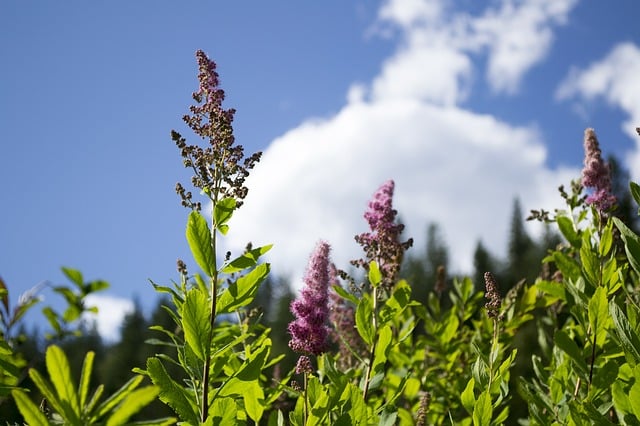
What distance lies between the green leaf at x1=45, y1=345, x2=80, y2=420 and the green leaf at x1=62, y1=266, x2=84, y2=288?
28 cm

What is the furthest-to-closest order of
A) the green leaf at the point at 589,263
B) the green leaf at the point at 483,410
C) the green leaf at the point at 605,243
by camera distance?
the green leaf at the point at 605,243 < the green leaf at the point at 589,263 < the green leaf at the point at 483,410

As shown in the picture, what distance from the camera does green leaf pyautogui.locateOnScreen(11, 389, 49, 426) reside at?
109 centimetres

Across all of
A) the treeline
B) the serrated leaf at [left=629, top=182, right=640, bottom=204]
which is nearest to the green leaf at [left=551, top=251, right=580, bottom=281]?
the serrated leaf at [left=629, top=182, right=640, bottom=204]

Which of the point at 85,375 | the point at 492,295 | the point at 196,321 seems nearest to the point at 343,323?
the point at 492,295

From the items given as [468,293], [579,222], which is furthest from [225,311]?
[468,293]

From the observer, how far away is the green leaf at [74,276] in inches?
52.5

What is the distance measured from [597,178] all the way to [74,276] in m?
3.06

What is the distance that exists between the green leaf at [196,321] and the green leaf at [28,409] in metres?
0.54

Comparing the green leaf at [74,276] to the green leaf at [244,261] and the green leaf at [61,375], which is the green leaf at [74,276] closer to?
the green leaf at [61,375]

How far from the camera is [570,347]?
2258 millimetres

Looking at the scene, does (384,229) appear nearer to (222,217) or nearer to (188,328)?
(222,217)

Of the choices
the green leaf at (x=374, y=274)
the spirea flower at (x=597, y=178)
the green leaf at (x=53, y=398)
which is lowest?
the green leaf at (x=53, y=398)

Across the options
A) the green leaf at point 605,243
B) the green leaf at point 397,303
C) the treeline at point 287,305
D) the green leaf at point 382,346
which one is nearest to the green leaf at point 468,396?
the green leaf at point 382,346

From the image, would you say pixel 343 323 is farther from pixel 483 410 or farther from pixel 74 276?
pixel 74 276
